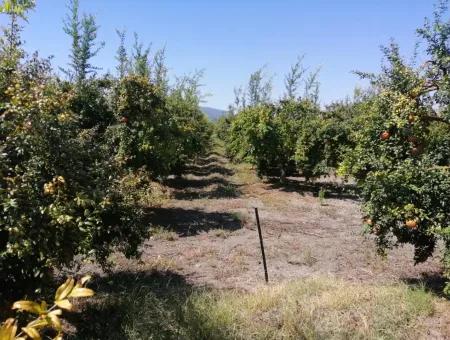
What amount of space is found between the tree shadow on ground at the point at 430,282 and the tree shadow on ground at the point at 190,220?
13.9ft

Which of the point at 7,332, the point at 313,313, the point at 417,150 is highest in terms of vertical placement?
the point at 417,150

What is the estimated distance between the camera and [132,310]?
212 inches

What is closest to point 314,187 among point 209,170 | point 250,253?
point 209,170

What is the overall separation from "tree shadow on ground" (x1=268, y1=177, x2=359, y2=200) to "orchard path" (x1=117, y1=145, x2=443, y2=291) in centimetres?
20

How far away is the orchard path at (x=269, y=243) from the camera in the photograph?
7453mm

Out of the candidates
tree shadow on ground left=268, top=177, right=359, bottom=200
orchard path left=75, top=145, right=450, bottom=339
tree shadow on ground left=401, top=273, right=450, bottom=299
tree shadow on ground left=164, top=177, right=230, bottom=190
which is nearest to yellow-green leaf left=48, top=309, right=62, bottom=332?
orchard path left=75, top=145, right=450, bottom=339

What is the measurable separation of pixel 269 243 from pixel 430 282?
10.5 ft

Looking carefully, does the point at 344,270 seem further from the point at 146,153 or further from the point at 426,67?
the point at 146,153

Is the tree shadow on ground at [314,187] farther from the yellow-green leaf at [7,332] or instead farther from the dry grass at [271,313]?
the yellow-green leaf at [7,332]

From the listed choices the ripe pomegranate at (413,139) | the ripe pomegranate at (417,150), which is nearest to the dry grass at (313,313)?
the ripe pomegranate at (417,150)

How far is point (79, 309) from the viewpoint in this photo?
568 centimetres

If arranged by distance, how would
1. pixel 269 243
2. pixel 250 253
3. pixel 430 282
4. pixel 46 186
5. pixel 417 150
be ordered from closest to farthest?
1. pixel 46 186
2. pixel 417 150
3. pixel 430 282
4. pixel 250 253
5. pixel 269 243

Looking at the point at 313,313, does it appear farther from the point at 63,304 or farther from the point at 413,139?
the point at 63,304

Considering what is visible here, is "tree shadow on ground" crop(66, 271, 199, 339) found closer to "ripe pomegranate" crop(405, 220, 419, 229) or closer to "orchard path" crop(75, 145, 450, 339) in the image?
"orchard path" crop(75, 145, 450, 339)
